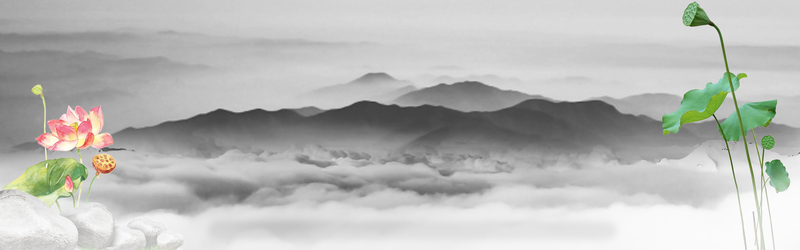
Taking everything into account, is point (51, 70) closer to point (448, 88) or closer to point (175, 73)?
point (175, 73)

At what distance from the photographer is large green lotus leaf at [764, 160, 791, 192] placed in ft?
5.26

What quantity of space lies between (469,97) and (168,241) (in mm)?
1069

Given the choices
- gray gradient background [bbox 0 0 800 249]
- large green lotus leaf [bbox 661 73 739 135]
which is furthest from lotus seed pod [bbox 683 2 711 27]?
gray gradient background [bbox 0 0 800 249]

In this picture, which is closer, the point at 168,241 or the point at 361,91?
the point at 168,241

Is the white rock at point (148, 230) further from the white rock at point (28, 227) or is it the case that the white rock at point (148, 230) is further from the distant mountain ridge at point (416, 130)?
the distant mountain ridge at point (416, 130)

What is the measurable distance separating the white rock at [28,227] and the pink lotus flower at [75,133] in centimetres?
14

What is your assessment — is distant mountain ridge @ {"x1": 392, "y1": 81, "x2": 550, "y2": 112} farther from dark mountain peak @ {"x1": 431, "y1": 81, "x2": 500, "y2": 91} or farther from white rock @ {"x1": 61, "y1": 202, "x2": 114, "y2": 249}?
white rock @ {"x1": 61, "y1": 202, "x2": 114, "y2": 249}

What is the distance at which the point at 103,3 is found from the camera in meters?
1.92

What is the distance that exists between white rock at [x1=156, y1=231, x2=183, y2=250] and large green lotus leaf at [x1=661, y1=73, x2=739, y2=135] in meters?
1.43

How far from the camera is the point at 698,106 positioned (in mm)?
1513

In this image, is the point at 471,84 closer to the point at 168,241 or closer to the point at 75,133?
the point at 168,241

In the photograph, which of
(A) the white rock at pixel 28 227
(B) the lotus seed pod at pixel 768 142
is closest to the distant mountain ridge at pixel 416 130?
(B) the lotus seed pod at pixel 768 142

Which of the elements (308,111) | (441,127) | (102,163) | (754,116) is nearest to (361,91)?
(308,111)

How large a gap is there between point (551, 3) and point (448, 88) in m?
0.49
